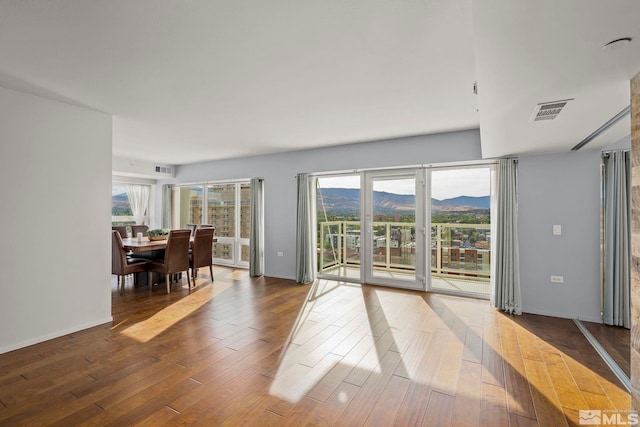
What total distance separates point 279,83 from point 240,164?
4.06 metres

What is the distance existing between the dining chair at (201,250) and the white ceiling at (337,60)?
2.26m

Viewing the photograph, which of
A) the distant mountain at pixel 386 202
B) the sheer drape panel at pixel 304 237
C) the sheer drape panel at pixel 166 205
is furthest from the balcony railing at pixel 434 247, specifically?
the sheer drape panel at pixel 166 205

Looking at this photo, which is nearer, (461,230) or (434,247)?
(461,230)

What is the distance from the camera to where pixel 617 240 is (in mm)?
3426

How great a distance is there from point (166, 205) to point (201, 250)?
3089 mm

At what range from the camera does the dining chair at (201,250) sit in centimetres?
537

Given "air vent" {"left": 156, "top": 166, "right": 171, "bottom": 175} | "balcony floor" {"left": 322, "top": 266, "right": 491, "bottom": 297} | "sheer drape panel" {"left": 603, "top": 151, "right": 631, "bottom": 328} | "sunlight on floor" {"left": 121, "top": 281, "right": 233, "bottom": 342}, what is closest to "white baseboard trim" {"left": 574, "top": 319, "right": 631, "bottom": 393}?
"sheer drape panel" {"left": 603, "top": 151, "right": 631, "bottom": 328}

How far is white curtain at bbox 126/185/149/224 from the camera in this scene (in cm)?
789

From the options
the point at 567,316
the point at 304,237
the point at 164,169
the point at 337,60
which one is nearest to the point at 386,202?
the point at 304,237

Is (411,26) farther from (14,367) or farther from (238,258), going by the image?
(238,258)

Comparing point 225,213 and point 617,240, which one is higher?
point 225,213

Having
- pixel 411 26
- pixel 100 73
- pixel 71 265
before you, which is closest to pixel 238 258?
pixel 71 265

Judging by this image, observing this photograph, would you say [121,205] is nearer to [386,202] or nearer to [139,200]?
[139,200]

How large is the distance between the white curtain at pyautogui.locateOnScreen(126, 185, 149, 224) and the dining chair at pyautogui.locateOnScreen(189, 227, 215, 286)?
136 inches
